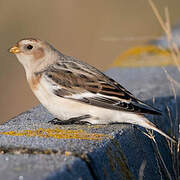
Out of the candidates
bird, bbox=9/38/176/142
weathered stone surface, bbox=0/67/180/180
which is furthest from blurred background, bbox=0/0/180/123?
weathered stone surface, bbox=0/67/180/180

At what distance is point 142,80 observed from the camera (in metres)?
5.49

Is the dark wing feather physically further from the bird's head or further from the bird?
the bird's head

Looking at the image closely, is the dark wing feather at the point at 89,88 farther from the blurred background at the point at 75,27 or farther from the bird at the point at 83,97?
the blurred background at the point at 75,27

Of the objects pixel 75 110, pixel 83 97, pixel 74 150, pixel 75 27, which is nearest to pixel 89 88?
pixel 83 97

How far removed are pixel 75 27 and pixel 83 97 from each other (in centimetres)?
713

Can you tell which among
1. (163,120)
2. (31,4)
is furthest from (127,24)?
(163,120)

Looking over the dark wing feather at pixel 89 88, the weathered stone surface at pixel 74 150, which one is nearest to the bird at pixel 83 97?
the dark wing feather at pixel 89 88

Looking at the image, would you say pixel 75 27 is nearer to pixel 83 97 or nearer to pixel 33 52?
pixel 33 52

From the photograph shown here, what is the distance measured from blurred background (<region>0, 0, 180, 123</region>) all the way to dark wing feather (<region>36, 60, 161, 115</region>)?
535 cm

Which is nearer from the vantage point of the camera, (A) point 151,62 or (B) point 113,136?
(B) point 113,136

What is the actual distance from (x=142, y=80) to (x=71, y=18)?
5.59m

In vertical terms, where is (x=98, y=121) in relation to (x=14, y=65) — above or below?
above

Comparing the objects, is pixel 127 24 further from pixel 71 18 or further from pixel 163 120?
pixel 163 120

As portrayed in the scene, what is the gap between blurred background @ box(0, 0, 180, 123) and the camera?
34.1ft
